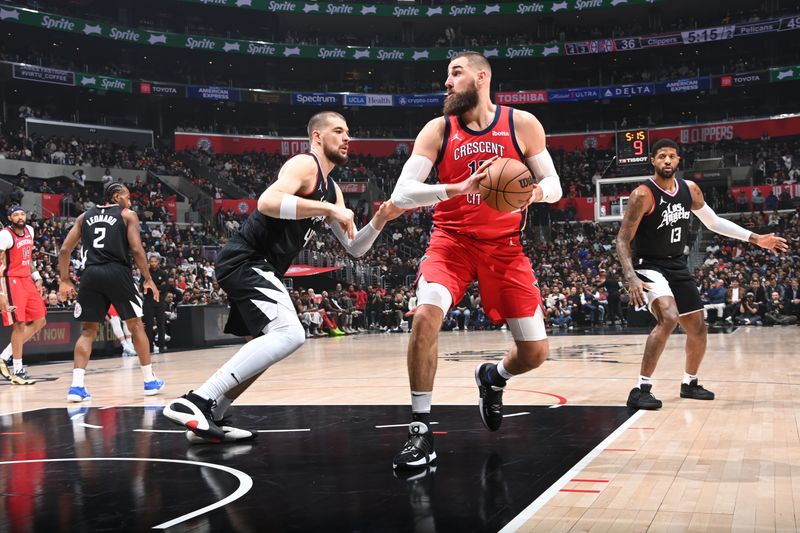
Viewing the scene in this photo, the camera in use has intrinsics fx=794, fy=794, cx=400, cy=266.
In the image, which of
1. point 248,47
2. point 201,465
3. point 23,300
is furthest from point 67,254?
point 248,47

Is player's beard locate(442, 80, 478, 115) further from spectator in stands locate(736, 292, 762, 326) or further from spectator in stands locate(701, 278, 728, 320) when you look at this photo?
spectator in stands locate(701, 278, 728, 320)

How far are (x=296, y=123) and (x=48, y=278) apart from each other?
25063 mm

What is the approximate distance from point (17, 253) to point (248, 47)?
31306 mm

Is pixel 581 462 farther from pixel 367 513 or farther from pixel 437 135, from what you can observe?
pixel 437 135

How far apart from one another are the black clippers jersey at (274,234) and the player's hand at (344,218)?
32 cm

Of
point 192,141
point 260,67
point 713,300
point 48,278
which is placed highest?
point 260,67

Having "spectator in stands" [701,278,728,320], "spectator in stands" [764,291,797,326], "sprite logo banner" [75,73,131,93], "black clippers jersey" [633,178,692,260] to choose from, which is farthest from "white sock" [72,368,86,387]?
"sprite logo banner" [75,73,131,93]

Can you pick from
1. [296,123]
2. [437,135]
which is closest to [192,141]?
[296,123]

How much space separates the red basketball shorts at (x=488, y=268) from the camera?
4457 millimetres

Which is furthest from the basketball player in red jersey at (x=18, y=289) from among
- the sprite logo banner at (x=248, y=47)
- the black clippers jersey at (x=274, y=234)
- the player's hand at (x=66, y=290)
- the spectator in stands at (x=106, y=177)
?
the sprite logo banner at (x=248, y=47)

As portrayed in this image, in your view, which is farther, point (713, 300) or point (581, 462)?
point (713, 300)

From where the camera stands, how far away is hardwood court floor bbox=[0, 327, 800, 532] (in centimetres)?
309

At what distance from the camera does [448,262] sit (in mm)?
4457

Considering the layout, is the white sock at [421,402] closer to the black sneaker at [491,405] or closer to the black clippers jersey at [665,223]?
the black sneaker at [491,405]
